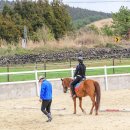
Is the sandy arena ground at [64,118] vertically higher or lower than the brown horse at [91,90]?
lower

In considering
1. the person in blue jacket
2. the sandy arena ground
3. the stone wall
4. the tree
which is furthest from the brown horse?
the tree

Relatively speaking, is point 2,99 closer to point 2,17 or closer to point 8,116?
point 8,116

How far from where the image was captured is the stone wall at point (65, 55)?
46656 mm

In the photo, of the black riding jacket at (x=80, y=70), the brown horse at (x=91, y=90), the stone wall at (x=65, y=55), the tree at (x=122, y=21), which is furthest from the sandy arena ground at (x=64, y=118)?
the tree at (x=122, y=21)

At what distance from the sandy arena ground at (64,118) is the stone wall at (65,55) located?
2410cm

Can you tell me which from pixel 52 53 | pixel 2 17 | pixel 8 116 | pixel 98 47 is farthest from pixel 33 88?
pixel 2 17

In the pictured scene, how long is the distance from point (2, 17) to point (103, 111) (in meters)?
56.4

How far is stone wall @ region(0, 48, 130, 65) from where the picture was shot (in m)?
46.7

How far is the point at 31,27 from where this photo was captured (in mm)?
73125

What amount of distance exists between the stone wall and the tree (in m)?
28.8

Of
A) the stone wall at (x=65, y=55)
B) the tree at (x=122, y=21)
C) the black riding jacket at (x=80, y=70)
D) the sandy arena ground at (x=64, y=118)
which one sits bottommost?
the sandy arena ground at (x=64, y=118)

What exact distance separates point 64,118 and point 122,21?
225 ft

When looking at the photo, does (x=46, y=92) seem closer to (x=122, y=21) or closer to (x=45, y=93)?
(x=45, y=93)

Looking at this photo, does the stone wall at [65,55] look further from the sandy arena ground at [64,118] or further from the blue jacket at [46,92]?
the blue jacket at [46,92]
